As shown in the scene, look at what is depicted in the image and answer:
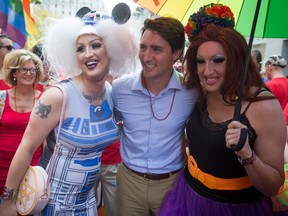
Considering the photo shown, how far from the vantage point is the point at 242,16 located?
232 centimetres

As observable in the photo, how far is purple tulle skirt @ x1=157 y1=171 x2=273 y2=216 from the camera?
1844mm

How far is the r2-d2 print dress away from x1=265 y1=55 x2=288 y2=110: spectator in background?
295cm

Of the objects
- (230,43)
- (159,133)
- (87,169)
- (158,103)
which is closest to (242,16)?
(230,43)

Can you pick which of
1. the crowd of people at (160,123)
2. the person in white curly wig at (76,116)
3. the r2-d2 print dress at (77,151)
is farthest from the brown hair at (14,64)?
the r2-d2 print dress at (77,151)

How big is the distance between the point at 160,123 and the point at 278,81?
10.4 feet

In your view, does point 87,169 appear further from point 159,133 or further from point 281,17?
point 281,17

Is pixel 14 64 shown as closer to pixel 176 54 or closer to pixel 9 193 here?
pixel 9 193

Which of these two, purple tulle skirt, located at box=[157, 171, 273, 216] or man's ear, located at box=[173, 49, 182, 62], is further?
man's ear, located at box=[173, 49, 182, 62]

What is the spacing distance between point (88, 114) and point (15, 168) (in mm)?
568

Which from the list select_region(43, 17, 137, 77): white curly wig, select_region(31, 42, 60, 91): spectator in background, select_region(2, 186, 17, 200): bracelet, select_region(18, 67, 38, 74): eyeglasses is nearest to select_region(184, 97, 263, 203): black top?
select_region(43, 17, 137, 77): white curly wig

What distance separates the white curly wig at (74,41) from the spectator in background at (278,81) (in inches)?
104

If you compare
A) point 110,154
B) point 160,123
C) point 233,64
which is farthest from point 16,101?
point 233,64

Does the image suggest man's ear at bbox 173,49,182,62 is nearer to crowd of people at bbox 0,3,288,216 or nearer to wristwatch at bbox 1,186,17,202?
crowd of people at bbox 0,3,288,216

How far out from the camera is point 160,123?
2.31 metres
